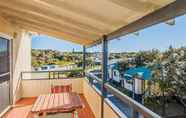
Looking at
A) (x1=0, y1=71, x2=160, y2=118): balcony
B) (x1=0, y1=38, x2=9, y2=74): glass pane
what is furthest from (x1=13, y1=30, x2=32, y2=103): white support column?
(x1=0, y1=38, x2=9, y2=74): glass pane

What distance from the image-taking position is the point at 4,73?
18.0 ft

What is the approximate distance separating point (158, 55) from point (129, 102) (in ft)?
2.44

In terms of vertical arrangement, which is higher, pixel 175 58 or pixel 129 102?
pixel 175 58

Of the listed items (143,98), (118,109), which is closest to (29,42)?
(118,109)

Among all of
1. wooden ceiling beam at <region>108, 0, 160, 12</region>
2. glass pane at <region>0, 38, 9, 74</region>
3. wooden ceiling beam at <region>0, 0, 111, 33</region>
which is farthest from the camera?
glass pane at <region>0, 38, 9, 74</region>

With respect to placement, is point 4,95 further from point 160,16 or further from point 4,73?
point 160,16

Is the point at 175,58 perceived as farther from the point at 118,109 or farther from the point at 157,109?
the point at 118,109

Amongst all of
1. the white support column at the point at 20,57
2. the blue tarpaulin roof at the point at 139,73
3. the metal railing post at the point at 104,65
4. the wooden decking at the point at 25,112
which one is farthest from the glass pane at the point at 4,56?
the blue tarpaulin roof at the point at 139,73

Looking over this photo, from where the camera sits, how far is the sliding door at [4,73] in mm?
5293

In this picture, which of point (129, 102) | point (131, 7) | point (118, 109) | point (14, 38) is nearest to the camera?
point (131, 7)

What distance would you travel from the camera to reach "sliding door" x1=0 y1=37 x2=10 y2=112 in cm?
529

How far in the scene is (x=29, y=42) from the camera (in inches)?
331

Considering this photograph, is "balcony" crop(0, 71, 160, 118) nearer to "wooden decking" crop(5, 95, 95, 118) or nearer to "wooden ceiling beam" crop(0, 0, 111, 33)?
"wooden decking" crop(5, 95, 95, 118)

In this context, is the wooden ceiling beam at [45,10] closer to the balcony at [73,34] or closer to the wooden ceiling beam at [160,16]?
the balcony at [73,34]
